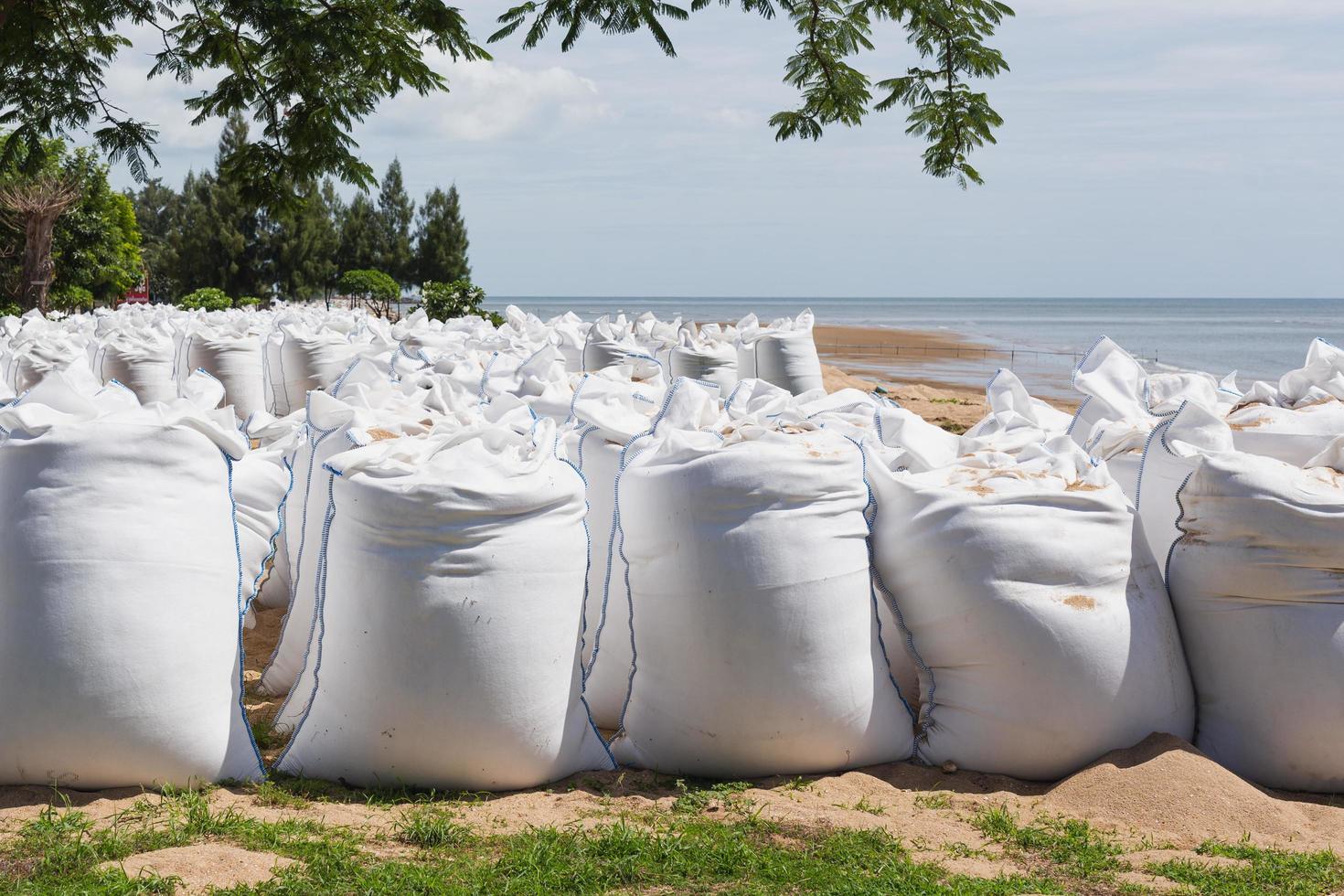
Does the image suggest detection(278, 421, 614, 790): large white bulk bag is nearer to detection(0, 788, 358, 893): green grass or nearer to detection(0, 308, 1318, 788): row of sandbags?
detection(0, 308, 1318, 788): row of sandbags

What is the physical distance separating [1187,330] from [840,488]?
45.1 m

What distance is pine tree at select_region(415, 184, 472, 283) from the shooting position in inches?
1529

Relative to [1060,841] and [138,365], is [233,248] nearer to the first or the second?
[138,365]

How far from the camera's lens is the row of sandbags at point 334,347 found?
25.3 ft

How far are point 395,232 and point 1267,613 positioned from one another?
38784 millimetres

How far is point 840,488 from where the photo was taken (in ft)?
8.77

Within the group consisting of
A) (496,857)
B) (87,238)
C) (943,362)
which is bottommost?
(943,362)

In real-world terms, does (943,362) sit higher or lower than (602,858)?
lower

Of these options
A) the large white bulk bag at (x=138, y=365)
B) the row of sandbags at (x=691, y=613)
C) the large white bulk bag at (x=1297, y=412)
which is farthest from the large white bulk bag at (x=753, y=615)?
the large white bulk bag at (x=138, y=365)

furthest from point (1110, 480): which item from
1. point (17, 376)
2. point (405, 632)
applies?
point (17, 376)

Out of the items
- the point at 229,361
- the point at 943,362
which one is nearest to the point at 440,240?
the point at 943,362

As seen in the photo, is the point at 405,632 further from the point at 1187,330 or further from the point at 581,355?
the point at 1187,330

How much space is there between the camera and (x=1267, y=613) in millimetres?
2660

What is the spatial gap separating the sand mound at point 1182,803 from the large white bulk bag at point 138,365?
6941 mm
